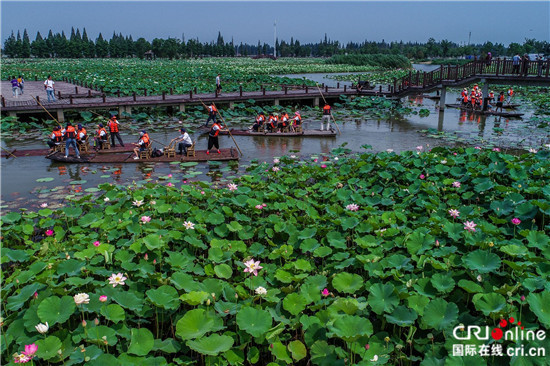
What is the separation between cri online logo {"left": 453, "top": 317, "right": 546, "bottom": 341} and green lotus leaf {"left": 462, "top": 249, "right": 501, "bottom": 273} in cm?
62

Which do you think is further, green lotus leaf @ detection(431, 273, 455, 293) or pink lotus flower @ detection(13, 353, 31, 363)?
green lotus leaf @ detection(431, 273, 455, 293)

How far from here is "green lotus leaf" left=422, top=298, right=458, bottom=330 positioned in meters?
3.00

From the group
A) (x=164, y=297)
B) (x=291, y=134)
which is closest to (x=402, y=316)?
(x=164, y=297)

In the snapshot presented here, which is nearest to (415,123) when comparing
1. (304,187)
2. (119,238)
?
(304,187)

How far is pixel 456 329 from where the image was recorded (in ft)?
9.75

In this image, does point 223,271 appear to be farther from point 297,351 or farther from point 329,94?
point 329,94

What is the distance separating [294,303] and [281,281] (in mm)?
512

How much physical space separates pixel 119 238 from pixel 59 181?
6.07 metres

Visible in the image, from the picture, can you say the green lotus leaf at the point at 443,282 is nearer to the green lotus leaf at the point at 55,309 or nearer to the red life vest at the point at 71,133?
the green lotus leaf at the point at 55,309

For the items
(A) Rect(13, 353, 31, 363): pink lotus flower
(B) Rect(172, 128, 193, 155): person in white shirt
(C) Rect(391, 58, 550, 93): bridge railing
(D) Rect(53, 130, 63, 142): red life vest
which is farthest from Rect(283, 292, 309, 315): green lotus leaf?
(C) Rect(391, 58, 550, 93): bridge railing

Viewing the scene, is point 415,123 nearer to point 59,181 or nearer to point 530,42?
point 59,181

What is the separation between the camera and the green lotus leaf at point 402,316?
3.07 meters

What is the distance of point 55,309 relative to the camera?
3205mm

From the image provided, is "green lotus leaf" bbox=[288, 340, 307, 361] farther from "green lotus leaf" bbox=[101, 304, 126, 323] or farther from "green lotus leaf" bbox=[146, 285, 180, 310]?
"green lotus leaf" bbox=[101, 304, 126, 323]
